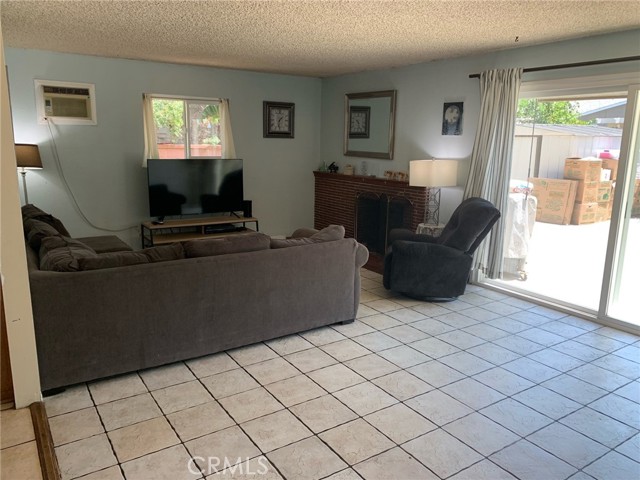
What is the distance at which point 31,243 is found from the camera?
3.38m

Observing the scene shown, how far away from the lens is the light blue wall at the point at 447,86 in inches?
157

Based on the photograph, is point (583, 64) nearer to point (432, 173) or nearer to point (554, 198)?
point (554, 198)

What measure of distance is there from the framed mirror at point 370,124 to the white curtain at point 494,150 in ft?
4.55

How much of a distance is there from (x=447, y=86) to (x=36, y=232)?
4.27m

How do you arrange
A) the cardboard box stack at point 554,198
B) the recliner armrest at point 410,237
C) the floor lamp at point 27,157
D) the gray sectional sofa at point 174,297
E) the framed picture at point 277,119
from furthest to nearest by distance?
the framed picture at point 277,119
the recliner armrest at point 410,237
the floor lamp at point 27,157
the cardboard box stack at point 554,198
the gray sectional sofa at point 174,297

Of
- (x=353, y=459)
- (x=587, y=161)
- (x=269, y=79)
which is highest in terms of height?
(x=269, y=79)

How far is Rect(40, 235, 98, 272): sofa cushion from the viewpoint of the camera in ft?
9.11

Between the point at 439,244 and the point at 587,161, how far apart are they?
58.2 inches

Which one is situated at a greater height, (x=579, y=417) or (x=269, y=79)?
(x=269, y=79)

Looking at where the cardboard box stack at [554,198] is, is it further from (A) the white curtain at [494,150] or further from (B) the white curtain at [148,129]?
(B) the white curtain at [148,129]

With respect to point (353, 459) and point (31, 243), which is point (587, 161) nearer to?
point (353, 459)

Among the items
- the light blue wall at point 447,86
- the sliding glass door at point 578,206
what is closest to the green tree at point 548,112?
the sliding glass door at point 578,206

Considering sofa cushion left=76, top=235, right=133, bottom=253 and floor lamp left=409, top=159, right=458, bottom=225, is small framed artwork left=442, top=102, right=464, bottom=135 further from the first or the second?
sofa cushion left=76, top=235, right=133, bottom=253

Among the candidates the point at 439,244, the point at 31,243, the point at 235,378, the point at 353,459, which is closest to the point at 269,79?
the point at 439,244
